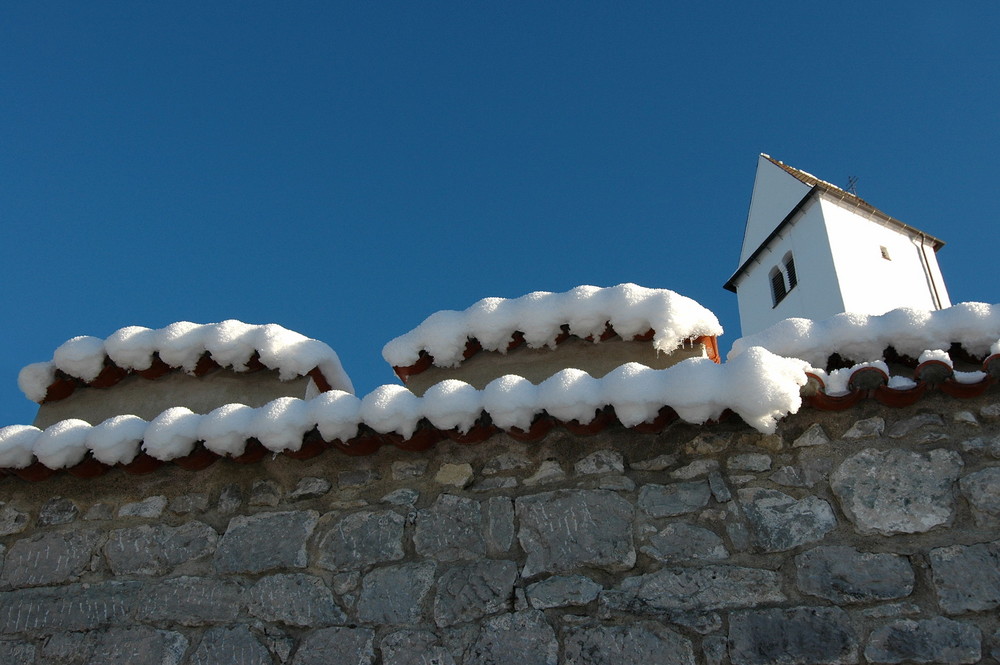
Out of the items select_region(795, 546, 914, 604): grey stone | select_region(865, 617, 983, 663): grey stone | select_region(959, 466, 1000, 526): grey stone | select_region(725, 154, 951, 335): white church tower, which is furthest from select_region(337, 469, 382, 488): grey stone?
select_region(725, 154, 951, 335): white church tower

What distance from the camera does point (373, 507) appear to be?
10.3 ft

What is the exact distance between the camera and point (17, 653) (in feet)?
10.2

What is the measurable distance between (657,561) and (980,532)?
3.42 feet

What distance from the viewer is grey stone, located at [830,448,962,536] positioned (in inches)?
106

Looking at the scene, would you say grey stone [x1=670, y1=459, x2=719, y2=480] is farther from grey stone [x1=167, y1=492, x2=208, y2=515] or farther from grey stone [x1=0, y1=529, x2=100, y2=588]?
grey stone [x1=0, y1=529, x2=100, y2=588]

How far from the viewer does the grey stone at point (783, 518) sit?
2.71 metres

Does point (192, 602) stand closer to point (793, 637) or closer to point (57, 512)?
point (57, 512)

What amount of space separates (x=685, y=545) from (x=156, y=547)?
2.08 m

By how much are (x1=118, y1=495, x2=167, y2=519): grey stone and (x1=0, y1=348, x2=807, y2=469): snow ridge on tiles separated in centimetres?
22

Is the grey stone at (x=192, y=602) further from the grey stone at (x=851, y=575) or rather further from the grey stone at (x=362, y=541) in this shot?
the grey stone at (x=851, y=575)

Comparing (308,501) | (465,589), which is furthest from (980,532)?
(308,501)

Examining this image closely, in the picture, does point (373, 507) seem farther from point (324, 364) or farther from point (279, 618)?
point (324, 364)

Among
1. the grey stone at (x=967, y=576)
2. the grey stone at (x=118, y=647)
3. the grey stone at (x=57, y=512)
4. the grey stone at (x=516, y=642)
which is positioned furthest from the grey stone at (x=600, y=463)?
the grey stone at (x=57, y=512)

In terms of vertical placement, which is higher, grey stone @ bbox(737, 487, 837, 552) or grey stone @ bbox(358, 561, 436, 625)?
grey stone @ bbox(737, 487, 837, 552)
